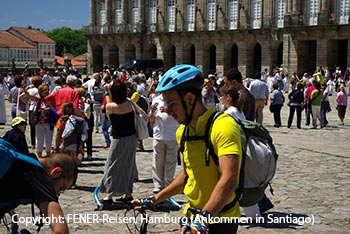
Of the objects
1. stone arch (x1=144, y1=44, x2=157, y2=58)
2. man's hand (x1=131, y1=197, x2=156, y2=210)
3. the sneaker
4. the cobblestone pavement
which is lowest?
the cobblestone pavement

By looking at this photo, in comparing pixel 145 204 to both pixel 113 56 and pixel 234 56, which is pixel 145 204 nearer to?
pixel 234 56

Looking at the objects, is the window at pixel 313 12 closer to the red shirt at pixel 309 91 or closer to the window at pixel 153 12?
the window at pixel 153 12

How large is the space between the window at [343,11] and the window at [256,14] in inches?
297

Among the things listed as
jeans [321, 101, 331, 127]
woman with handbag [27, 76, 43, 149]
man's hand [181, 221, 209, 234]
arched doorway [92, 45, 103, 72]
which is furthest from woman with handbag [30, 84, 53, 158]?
arched doorway [92, 45, 103, 72]

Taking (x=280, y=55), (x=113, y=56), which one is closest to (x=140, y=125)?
(x=280, y=55)

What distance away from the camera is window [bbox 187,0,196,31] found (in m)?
52.2

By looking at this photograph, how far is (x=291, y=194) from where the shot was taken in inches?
347

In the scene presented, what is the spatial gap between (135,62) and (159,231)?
40586 mm

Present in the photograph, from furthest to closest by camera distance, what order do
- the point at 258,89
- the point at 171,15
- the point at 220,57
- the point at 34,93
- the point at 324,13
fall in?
the point at 171,15
the point at 220,57
the point at 324,13
the point at 258,89
the point at 34,93

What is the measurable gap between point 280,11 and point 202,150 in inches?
1693

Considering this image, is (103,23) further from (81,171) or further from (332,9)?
(81,171)

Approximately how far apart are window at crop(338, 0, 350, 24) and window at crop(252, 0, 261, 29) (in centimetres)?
755

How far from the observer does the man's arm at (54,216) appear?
8.72ft

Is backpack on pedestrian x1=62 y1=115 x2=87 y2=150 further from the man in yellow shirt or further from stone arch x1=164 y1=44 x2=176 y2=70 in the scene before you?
stone arch x1=164 y1=44 x2=176 y2=70
